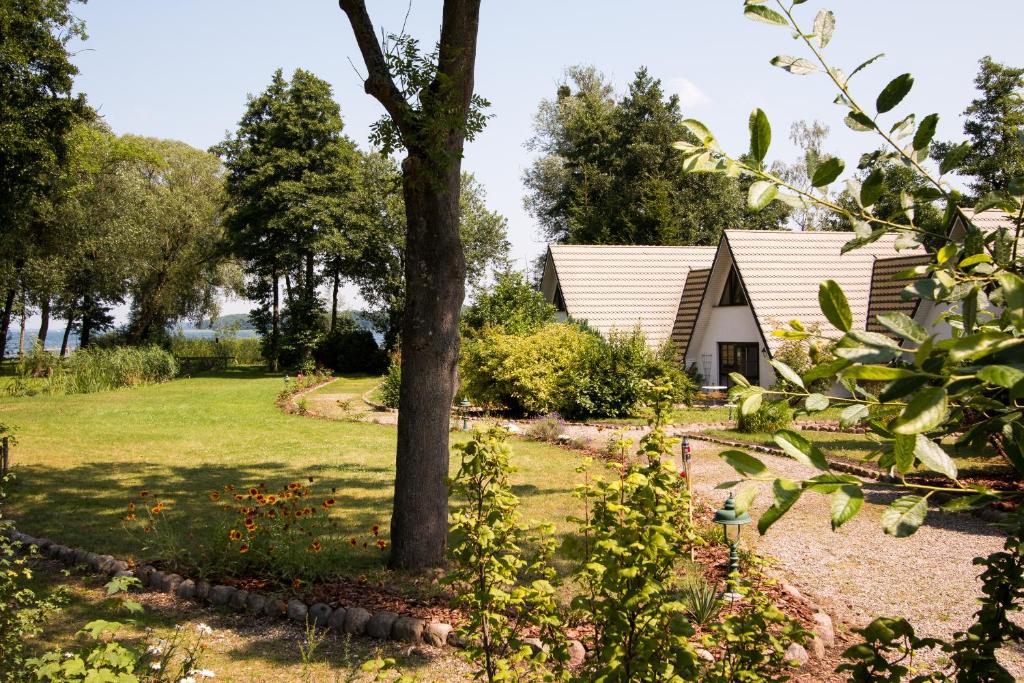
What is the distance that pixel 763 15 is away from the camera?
156 cm

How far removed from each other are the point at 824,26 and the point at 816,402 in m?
0.84

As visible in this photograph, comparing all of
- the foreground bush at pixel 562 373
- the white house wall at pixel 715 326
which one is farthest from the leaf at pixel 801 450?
the white house wall at pixel 715 326

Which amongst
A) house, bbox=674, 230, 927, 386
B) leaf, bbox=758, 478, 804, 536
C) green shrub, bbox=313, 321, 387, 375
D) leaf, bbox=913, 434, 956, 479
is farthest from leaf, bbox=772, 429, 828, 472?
green shrub, bbox=313, 321, 387, 375

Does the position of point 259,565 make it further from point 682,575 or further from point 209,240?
point 209,240

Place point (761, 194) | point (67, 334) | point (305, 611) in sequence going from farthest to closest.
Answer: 1. point (67, 334)
2. point (305, 611)
3. point (761, 194)

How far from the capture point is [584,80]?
54625 mm

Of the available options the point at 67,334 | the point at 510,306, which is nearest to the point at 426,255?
the point at 510,306

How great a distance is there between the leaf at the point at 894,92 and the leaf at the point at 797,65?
0.50ft

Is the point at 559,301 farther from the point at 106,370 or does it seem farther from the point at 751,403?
the point at 751,403

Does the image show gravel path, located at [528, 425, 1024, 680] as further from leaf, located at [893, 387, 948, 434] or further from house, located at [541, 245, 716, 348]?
house, located at [541, 245, 716, 348]

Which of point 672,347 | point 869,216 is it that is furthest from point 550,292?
point 869,216

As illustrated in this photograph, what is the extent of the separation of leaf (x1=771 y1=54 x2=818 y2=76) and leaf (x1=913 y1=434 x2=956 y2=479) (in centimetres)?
84

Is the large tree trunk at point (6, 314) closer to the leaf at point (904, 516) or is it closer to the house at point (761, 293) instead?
the house at point (761, 293)

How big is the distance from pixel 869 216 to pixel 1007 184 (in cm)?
33
